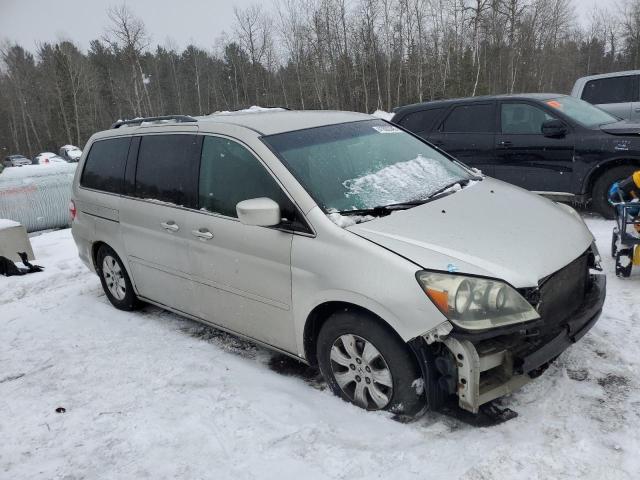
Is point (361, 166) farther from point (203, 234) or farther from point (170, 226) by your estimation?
point (170, 226)

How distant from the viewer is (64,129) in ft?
189

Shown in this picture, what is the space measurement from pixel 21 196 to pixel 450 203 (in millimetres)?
10113

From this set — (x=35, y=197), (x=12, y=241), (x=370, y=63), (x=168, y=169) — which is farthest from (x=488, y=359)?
(x=370, y=63)

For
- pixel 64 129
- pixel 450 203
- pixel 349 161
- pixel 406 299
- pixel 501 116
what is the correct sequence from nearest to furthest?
pixel 406 299, pixel 450 203, pixel 349 161, pixel 501 116, pixel 64 129

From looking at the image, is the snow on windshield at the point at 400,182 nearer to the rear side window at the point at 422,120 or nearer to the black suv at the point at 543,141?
the black suv at the point at 543,141

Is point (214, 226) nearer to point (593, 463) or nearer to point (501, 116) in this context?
point (593, 463)

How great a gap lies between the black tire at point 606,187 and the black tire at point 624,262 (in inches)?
93.6

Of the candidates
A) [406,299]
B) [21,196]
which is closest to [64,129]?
[21,196]

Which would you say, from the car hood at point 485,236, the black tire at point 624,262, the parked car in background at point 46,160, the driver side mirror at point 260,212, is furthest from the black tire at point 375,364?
the parked car in background at point 46,160

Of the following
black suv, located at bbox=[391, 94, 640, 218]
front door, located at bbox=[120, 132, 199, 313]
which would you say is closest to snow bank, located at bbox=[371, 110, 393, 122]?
black suv, located at bbox=[391, 94, 640, 218]

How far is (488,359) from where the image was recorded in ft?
8.72

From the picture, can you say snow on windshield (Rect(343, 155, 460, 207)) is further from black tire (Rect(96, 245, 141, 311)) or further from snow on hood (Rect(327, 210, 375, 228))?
black tire (Rect(96, 245, 141, 311))

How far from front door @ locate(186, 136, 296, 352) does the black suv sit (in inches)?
200

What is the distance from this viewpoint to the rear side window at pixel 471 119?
7.71 metres
